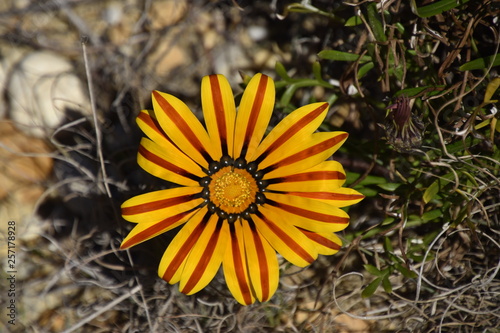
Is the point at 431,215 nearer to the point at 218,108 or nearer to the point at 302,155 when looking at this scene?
the point at 302,155

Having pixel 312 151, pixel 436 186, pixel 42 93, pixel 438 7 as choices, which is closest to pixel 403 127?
pixel 312 151

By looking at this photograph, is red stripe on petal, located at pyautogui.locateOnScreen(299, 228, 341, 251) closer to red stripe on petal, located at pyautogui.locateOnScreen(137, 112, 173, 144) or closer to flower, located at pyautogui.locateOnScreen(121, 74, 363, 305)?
flower, located at pyautogui.locateOnScreen(121, 74, 363, 305)

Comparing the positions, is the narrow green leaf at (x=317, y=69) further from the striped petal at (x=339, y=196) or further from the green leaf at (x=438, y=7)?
the striped petal at (x=339, y=196)

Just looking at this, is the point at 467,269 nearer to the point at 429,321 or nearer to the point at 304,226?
the point at 429,321

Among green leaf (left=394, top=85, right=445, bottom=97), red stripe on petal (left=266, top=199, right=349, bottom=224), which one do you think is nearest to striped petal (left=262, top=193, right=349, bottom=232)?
red stripe on petal (left=266, top=199, right=349, bottom=224)

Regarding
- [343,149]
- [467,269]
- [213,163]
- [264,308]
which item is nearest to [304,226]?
[213,163]

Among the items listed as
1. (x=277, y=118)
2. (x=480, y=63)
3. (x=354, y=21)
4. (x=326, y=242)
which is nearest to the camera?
(x=326, y=242)

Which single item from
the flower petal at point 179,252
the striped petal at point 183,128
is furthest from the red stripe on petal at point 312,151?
the flower petal at point 179,252
